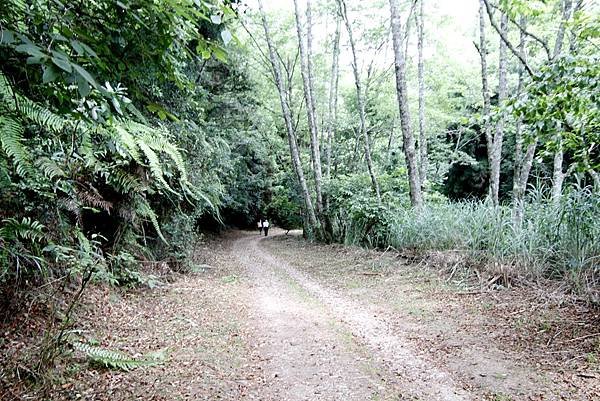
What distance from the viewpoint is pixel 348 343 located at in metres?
4.47

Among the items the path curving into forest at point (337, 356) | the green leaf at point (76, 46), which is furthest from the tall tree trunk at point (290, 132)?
the green leaf at point (76, 46)

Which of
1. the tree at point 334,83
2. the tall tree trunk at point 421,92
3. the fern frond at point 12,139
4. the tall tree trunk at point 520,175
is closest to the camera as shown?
the fern frond at point 12,139

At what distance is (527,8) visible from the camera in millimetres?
4785

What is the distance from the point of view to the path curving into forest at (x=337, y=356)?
3.39 meters

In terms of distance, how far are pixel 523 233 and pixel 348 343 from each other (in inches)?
141

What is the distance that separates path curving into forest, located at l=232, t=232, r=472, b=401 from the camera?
3.39 metres

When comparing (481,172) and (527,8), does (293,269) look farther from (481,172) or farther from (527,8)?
(481,172)

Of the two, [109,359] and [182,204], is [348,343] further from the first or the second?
[182,204]

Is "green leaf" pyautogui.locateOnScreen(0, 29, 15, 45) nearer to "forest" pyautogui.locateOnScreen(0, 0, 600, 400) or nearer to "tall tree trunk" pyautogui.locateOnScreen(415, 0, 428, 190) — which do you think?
"forest" pyautogui.locateOnScreen(0, 0, 600, 400)

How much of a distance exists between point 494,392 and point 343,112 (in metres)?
19.3

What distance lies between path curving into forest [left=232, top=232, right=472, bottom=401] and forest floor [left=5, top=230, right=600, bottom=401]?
15 millimetres

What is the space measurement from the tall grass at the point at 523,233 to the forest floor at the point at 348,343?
575mm

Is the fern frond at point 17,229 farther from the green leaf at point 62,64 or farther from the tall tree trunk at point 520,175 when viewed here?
the tall tree trunk at point 520,175

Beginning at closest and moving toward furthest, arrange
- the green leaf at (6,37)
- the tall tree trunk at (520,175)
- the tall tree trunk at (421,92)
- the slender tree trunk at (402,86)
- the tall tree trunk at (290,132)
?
the green leaf at (6,37)
the tall tree trunk at (520,175)
the slender tree trunk at (402,86)
the tall tree trunk at (421,92)
the tall tree trunk at (290,132)
